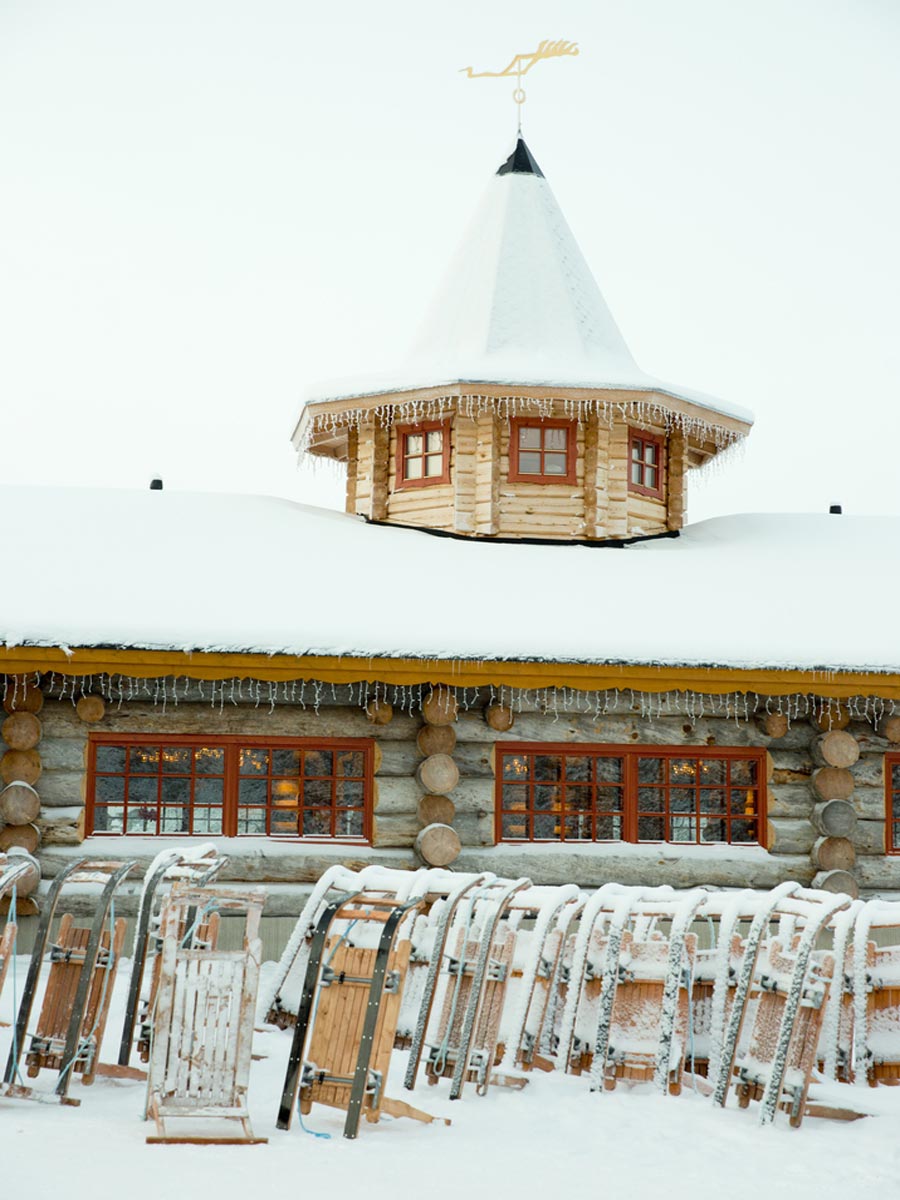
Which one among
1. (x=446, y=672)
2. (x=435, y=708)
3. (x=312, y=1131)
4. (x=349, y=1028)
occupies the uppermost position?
(x=446, y=672)

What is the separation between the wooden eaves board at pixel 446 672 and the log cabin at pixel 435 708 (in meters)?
0.02

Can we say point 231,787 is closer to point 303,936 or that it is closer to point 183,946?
point 303,936

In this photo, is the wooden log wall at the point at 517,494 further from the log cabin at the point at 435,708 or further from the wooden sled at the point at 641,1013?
the wooden sled at the point at 641,1013

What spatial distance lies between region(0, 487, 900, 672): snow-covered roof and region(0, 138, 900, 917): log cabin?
36 millimetres

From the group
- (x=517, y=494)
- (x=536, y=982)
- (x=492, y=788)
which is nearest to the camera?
(x=536, y=982)

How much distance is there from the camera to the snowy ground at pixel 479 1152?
6.15 meters

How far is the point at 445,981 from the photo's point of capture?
8.72 meters

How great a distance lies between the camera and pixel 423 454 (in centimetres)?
1736

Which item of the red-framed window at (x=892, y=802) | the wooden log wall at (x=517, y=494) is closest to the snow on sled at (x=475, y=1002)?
the red-framed window at (x=892, y=802)

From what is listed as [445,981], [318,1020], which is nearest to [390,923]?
[318,1020]

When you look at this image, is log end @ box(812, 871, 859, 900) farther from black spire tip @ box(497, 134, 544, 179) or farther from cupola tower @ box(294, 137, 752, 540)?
black spire tip @ box(497, 134, 544, 179)

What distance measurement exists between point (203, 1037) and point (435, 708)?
635 centimetres

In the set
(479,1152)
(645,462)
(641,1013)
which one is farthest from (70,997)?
(645,462)

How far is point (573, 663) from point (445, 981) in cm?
457
